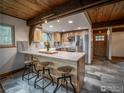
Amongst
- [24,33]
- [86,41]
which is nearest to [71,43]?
[86,41]

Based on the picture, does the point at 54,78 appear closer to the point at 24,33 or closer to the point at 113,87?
the point at 113,87

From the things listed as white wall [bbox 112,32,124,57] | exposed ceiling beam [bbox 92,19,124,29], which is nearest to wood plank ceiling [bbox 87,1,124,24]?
exposed ceiling beam [bbox 92,19,124,29]

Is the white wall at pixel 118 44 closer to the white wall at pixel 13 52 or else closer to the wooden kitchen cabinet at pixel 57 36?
the wooden kitchen cabinet at pixel 57 36

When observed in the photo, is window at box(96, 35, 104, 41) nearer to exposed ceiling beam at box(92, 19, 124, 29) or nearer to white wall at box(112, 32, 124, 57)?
white wall at box(112, 32, 124, 57)

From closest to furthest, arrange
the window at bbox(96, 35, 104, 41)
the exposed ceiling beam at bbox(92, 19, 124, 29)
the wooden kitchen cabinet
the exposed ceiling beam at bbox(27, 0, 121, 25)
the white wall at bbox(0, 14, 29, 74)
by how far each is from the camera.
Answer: the exposed ceiling beam at bbox(27, 0, 121, 25), the white wall at bbox(0, 14, 29, 74), the exposed ceiling beam at bbox(92, 19, 124, 29), the wooden kitchen cabinet, the window at bbox(96, 35, 104, 41)

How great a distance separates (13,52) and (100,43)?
7.00 meters

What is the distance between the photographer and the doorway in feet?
24.6

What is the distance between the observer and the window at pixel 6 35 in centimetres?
327

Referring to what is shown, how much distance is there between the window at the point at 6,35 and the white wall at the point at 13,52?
0.50 ft

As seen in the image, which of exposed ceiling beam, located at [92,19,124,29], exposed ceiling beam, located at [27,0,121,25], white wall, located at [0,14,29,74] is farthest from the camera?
exposed ceiling beam, located at [92,19,124,29]

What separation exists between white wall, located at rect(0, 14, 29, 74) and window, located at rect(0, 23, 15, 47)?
15 centimetres

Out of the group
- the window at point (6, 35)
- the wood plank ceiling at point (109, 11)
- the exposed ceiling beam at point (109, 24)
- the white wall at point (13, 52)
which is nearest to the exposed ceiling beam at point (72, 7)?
the wood plank ceiling at point (109, 11)

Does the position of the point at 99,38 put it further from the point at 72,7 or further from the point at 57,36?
the point at 72,7

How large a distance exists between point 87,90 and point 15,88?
6.91 ft
